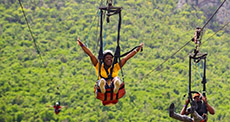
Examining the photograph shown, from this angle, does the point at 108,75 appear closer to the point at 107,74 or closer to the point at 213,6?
the point at 107,74

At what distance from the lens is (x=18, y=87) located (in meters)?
74.4

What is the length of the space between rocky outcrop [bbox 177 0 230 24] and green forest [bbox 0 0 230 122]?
100 cm

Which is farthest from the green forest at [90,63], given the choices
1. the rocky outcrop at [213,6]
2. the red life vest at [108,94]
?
the red life vest at [108,94]

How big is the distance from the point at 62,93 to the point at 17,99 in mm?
5780

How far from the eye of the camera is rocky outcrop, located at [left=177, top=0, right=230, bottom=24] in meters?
90.1

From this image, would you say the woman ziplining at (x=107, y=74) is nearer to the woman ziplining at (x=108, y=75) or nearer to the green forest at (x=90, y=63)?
the woman ziplining at (x=108, y=75)

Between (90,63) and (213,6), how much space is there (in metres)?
25.8

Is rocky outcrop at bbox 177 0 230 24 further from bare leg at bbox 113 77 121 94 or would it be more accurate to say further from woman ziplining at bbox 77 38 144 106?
bare leg at bbox 113 77 121 94

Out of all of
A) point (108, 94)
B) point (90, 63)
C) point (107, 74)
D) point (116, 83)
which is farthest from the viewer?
point (90, 63)

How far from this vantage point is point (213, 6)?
9500cm

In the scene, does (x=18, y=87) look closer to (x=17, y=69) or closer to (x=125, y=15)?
(x=17, y=69)

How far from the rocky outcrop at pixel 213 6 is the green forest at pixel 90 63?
3.28ft

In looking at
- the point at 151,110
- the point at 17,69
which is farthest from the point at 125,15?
the point at 151,110

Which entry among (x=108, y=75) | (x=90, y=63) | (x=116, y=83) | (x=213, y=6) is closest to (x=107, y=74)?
(x=108, y=75)
